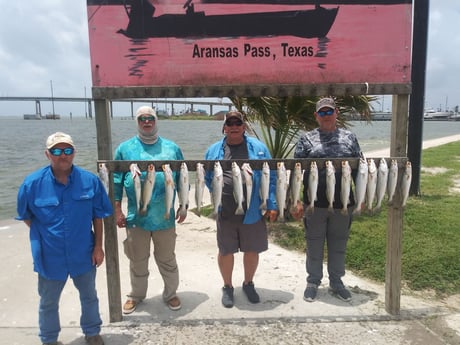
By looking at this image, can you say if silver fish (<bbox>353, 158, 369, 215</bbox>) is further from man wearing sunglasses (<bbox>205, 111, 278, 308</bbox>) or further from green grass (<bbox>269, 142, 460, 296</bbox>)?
green grass (<bbox>269, 142, 460, 296</bbox>)

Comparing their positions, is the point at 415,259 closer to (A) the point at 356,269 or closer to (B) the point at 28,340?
(A) the point at 356,269

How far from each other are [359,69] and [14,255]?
559 centimetres

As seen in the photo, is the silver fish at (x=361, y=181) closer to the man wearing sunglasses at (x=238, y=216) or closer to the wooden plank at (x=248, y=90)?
the wooden plank at (x=248, y=90)

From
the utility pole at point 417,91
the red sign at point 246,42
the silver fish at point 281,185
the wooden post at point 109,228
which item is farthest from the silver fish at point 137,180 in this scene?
the utility pole at point 417,91

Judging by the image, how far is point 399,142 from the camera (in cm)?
402

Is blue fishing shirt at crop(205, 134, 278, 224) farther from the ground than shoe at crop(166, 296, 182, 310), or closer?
farther from the ground

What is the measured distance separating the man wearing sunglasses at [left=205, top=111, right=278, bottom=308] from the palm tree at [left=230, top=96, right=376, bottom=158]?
3068 millimetres

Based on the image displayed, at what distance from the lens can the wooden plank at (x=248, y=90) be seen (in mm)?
3840

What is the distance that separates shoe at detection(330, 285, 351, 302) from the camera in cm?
440

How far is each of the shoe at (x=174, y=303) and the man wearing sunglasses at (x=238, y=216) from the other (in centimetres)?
50

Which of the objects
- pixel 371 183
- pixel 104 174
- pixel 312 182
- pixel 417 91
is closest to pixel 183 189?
pixel 104 174

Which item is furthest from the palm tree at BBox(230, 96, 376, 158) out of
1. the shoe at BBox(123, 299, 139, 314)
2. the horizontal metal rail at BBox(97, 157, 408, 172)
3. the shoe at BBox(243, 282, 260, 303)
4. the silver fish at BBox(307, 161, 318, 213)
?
the shoe at BBox(123, 299, 139, 314)

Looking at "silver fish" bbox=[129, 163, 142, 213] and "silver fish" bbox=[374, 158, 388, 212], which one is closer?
"silver fish" bbox=[129, 163, 142, 213]

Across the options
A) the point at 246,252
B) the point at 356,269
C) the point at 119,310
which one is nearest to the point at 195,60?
the point at 246,252
